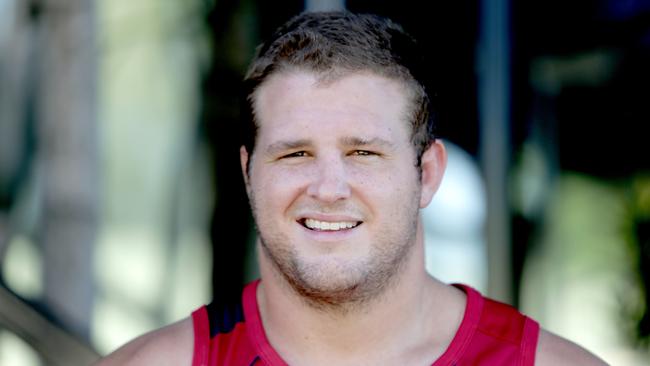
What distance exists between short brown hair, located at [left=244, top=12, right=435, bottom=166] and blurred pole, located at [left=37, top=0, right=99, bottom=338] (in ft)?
4.73

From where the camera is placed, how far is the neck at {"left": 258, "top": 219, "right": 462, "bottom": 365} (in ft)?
8.48

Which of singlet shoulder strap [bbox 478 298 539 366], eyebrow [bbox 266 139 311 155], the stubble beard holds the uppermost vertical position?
eyebrow [bbox 266 139 311 155]

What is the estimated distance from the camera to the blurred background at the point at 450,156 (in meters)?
4.36

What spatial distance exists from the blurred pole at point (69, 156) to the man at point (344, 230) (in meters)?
1.23

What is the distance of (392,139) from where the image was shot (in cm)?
250

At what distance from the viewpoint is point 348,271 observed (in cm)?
244

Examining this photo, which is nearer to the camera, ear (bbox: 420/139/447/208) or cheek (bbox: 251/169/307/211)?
cheek (bbox: 251/169/307/211)

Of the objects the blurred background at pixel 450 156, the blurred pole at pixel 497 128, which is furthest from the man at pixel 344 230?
the blurred pole at pixel 497 128

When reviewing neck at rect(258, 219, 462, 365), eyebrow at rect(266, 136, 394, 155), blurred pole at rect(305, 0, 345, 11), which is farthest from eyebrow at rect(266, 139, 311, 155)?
blurred pole at rect(305, 0, 345, 11)

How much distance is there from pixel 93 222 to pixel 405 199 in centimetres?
191

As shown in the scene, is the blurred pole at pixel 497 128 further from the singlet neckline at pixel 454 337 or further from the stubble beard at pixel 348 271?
the stubble beard at pixel 348 271

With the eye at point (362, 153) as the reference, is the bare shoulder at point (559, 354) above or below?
below

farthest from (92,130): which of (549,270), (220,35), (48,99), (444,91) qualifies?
(549,270)

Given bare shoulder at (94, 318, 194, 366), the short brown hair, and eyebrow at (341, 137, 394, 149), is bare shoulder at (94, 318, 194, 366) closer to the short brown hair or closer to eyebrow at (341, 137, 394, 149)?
the short brown hair
